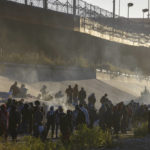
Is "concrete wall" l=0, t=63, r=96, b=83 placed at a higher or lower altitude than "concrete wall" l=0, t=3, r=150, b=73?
lower

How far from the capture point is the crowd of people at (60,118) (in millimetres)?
17578

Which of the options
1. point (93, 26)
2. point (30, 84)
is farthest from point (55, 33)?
point (30, 84)

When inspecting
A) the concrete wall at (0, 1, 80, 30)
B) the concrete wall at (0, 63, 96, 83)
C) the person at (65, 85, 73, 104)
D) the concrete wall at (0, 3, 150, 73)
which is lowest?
the person at (65, 85, 73, 104)

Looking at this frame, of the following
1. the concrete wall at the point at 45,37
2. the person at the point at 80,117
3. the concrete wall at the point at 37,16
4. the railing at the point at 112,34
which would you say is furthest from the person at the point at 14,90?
the railing at the point at 112,34

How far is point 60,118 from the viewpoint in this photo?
18188 mm

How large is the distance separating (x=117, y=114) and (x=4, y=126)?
747 cm

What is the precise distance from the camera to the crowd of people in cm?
1758

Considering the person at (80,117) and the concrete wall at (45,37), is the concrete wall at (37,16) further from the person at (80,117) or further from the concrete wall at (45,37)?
the person at (80,117)

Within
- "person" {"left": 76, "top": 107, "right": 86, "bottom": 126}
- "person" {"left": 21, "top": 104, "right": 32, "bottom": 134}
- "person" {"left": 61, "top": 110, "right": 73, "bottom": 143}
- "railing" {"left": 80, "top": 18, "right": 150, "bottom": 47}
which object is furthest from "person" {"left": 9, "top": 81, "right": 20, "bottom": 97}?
"railing" {"left": 80, "top": 18, "right": 150, "bottom": 47}

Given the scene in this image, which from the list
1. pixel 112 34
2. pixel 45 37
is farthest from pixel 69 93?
pixel 112 34

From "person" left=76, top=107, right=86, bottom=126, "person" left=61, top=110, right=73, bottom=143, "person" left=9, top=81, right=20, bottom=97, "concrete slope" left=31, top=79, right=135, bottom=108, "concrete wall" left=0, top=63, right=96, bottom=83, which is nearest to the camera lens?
"person" left=61, top=110, right=73, bottom=143

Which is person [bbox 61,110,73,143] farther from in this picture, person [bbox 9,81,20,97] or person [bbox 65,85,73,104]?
person [bbox 65,85,73,104]

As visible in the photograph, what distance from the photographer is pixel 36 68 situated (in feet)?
140

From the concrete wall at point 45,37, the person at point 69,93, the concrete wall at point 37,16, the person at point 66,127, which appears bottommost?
the person at point 66,127
